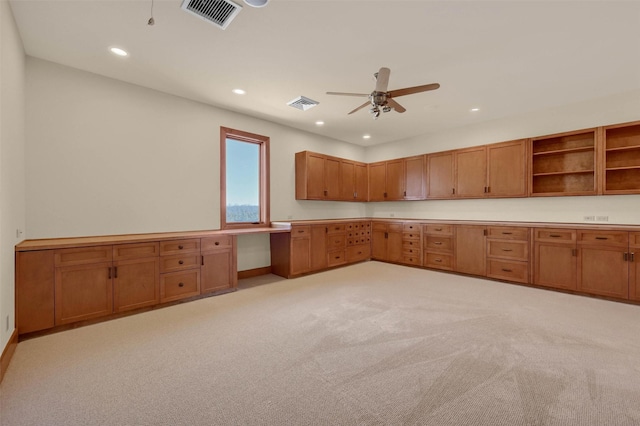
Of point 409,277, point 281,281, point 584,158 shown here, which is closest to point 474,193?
point 584,158

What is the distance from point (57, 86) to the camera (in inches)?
127

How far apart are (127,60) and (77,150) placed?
125 centimetres

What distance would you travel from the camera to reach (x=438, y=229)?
17.9ft

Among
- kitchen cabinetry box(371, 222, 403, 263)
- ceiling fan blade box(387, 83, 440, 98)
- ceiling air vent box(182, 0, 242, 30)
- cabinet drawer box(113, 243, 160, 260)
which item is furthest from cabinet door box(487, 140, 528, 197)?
cabinet drawer box(113, 243, 160, 260)

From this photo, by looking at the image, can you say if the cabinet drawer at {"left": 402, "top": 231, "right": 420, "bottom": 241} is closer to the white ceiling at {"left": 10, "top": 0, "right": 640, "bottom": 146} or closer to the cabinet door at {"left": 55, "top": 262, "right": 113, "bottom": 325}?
the white ceiling at {"left": 10, "top": 0, "right": 640, "bottom": 146}

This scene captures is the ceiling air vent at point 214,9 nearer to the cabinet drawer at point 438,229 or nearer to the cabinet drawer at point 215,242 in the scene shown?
the cabinet drawer at point 215,242

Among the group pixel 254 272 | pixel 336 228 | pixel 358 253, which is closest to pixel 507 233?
pixel 358 253

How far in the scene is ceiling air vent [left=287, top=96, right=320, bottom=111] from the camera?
4.25 m

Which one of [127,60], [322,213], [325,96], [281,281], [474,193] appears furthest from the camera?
[322,213]

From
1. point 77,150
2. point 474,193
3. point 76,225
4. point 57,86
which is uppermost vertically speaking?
point 57,86

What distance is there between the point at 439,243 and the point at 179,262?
4587 millimetres

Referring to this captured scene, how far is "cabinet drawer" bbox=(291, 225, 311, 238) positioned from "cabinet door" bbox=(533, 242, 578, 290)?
3751 millimetres

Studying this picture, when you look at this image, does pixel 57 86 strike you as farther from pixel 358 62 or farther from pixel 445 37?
pixel 445 37

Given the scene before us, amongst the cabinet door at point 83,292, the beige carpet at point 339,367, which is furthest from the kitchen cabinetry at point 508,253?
the cabinet door at point 83,292
